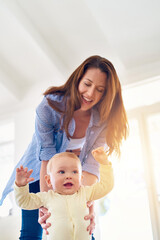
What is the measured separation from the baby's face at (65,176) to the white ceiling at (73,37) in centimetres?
111

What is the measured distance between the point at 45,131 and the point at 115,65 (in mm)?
1129

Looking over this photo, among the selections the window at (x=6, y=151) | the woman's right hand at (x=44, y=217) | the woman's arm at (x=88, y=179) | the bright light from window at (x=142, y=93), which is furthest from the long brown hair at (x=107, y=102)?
the window at (x=6, y=151)

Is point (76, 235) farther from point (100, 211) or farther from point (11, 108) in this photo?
point (11, 108)

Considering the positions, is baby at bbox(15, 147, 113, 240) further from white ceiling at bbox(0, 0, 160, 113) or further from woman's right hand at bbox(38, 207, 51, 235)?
white ceiling at bbox(0, 0, 160, 113)

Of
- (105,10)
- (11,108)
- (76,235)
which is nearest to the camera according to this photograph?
(76,235)

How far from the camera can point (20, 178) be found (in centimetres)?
96

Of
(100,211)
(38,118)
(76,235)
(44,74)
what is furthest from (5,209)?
(76,235)

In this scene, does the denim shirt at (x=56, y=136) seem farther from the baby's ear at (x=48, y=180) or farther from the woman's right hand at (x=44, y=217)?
the woman's right hand at (x=44, y=217)

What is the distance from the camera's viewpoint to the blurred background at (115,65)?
183cm

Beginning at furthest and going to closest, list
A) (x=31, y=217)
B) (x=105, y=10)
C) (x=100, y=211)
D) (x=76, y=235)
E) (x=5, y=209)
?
(x=5, y=209), (x=100, y=211), (x=105, y=10), (x=31, y=217), (x=76, y=235)

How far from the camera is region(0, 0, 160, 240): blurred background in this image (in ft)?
6.02

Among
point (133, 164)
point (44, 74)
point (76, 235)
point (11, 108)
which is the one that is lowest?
point (76, 235)

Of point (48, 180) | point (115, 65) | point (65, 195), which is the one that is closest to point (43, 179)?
point (48, 180)

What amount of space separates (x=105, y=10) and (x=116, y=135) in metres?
0.88
